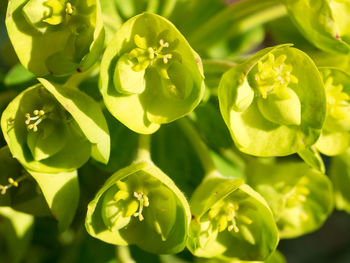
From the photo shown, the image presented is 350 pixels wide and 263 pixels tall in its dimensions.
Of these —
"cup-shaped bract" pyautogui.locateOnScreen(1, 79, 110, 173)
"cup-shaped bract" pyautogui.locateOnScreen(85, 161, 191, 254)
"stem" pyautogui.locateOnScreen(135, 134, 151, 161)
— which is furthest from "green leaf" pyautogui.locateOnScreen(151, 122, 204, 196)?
"cup-shaped bract" pyautogui.locateOnScreen(1, 79, 110, 173)

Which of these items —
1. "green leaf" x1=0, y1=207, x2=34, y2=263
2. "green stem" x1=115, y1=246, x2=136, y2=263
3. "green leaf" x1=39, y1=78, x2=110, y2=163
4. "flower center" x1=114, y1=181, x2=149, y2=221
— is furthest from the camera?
"green leaf" x1=0, y1=207, x2=34, y2=263

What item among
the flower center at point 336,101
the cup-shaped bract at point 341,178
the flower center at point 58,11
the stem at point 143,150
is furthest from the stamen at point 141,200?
the cup-shaped bract at point 341,178

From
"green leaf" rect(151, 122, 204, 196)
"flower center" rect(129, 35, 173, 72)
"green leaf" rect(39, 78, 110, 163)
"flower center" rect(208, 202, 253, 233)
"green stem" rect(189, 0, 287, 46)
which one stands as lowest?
"green leaf" rect(151, 122, 204, 196)

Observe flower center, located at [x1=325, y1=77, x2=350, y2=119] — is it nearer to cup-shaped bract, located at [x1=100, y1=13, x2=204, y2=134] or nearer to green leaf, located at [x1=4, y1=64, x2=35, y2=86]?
cup-shaped bract, located at [x1=100, y1=13, x2=204, y2=134]

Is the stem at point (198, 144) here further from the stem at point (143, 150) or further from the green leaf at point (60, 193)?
the green leaf at point (60, 193)

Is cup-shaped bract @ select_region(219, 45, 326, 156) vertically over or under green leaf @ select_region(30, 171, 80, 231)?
over

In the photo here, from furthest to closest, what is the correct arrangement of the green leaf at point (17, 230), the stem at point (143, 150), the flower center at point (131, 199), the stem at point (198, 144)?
the green leaf at point (17, 230) < the stem at point (198, 144) < the stem at point (143, 150) < the flower center at point (131, 199)
